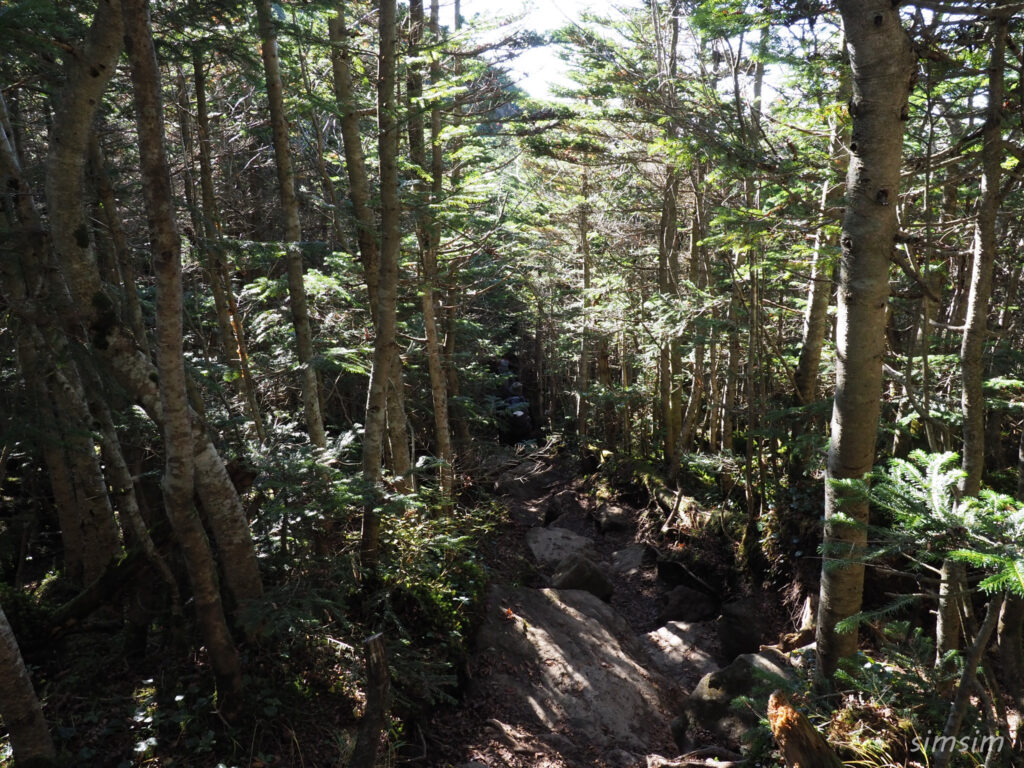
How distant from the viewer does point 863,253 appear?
12.4 ft

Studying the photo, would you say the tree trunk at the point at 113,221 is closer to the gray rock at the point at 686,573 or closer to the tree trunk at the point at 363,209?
the tree trunk at the point at 363,209

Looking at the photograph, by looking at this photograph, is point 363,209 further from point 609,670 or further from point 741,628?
point 741,628

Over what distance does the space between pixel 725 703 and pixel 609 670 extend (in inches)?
63.6

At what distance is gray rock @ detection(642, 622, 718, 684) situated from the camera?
27.9 feet

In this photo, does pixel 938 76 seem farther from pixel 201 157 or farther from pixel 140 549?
pixel 201 157

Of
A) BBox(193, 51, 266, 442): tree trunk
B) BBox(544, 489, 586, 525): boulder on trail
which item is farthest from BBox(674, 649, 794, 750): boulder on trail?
BBox(544, 489, 586, 525): boulder on trail

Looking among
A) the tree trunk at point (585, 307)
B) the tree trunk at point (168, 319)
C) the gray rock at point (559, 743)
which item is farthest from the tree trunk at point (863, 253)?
the tree trunk at point (585, 307)

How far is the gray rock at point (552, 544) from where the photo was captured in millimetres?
12070

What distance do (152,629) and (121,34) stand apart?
16.3ft

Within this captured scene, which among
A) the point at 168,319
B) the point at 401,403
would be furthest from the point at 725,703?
the point at 168,319

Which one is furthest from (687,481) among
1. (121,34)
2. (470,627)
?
(121,34)

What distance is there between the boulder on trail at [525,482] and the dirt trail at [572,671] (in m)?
4.61

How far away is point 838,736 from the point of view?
4.01 metres

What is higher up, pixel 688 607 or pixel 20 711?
pixel 20 711
